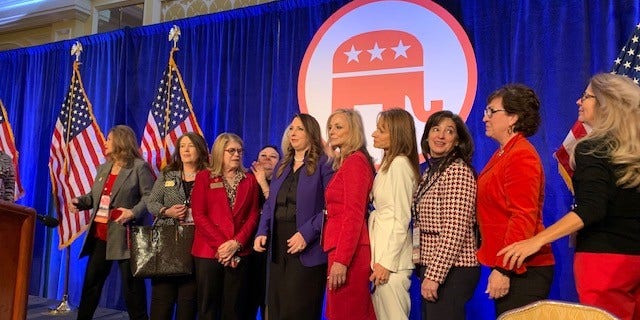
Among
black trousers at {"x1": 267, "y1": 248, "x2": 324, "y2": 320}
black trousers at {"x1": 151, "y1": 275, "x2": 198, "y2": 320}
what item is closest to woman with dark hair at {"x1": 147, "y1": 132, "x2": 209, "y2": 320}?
black trousers at {"x1": 151, "y1": 275, "x2": 198, "y2": 320}

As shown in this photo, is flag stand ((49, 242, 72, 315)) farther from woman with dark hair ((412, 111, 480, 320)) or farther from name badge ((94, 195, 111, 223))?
woman with dark hair ((412, 111, 480, 320))

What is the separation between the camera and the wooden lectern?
1.66 metres

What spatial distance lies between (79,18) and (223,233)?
457 centimetres

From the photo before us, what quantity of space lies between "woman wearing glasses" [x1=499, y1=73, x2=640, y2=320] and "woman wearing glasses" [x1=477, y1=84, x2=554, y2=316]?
134 millimetres

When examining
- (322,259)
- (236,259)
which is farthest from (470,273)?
(236,259)

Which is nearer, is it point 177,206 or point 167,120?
point 177,206

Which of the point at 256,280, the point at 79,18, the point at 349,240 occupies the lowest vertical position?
the point at 256,280

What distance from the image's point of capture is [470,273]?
2.41 metres

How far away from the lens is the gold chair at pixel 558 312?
1.35 meters

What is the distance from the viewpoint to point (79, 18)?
6828 millimetres

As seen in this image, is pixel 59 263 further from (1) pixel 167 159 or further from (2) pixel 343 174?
(2) pixel 343 174

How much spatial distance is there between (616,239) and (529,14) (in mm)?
2453

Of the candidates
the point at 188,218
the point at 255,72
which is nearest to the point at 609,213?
the point at 188,218

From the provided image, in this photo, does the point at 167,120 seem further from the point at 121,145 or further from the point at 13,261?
the point at 13,261
